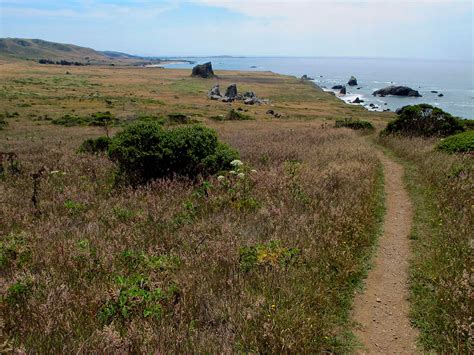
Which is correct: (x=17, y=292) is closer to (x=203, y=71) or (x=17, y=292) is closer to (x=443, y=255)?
(x=443, y=255)

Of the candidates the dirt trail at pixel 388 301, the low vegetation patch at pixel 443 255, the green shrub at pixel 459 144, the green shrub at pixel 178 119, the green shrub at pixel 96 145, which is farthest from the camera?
the green shrub at pixel 178 119

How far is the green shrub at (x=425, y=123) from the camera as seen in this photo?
2348 centimetres

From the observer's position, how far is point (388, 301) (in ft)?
19.4

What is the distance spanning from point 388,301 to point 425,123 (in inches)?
831

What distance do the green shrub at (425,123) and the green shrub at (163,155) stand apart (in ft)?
51.7

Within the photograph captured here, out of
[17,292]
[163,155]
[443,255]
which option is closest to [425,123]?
[163,155]

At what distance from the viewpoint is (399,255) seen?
7566 mm

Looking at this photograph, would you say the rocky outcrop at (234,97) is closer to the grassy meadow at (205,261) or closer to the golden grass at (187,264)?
the grassy meadow at (205,261)

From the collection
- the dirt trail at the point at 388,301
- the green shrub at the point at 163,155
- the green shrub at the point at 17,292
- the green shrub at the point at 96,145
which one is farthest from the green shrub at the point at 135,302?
the green shrub at the point at 96,145

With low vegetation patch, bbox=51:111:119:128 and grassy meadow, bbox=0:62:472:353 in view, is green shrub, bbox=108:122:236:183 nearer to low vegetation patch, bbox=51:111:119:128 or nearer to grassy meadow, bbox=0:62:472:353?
grassy meadow, bbox=0:62:472:353

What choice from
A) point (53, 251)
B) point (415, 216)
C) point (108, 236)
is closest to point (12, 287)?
point (53, 251)

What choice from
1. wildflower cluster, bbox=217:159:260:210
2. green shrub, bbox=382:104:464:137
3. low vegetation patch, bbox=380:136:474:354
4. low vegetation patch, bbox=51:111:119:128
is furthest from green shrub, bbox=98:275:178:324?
low vegetation patch, bbox=51:111:119:128

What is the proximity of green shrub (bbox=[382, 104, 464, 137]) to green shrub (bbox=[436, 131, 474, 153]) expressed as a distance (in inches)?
242

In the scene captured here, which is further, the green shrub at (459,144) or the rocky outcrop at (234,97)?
the rocky outcrop at (234,97)
